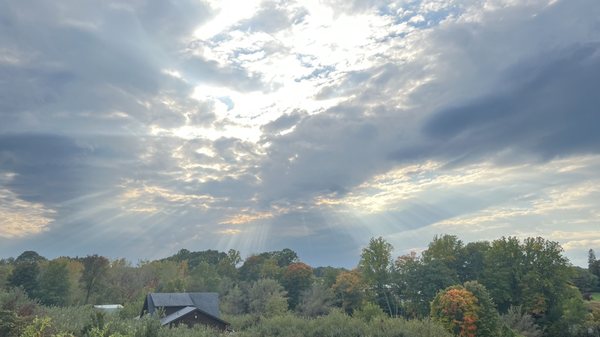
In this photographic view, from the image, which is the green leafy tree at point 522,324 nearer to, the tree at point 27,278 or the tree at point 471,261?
the tree at point 471,261

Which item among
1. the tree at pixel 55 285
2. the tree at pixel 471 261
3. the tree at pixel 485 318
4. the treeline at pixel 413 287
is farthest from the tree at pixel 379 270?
the tree at pixel 55 285

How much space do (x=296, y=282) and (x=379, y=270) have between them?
17039mm

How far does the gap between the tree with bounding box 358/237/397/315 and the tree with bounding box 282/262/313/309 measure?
11305 millimetres

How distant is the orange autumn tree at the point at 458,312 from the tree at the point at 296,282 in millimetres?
40202

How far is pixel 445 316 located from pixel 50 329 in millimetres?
38100

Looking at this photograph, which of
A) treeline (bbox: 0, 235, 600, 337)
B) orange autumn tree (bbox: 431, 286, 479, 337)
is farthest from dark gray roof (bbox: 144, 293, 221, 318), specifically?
orange autumn tree (bbox: 431, 286, 479, 337)

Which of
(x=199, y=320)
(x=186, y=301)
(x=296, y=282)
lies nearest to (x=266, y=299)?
(x=296, y=282)

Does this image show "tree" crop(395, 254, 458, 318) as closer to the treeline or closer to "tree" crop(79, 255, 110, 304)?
the treeline

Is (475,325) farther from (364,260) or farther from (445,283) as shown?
(364,260)

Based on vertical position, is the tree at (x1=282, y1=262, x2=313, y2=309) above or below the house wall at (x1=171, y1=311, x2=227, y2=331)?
above

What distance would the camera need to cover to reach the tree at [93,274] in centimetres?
8594

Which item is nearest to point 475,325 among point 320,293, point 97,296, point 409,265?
point 409,265

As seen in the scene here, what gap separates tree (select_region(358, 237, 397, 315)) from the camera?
74.8m

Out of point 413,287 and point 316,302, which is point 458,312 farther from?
point 316,302
